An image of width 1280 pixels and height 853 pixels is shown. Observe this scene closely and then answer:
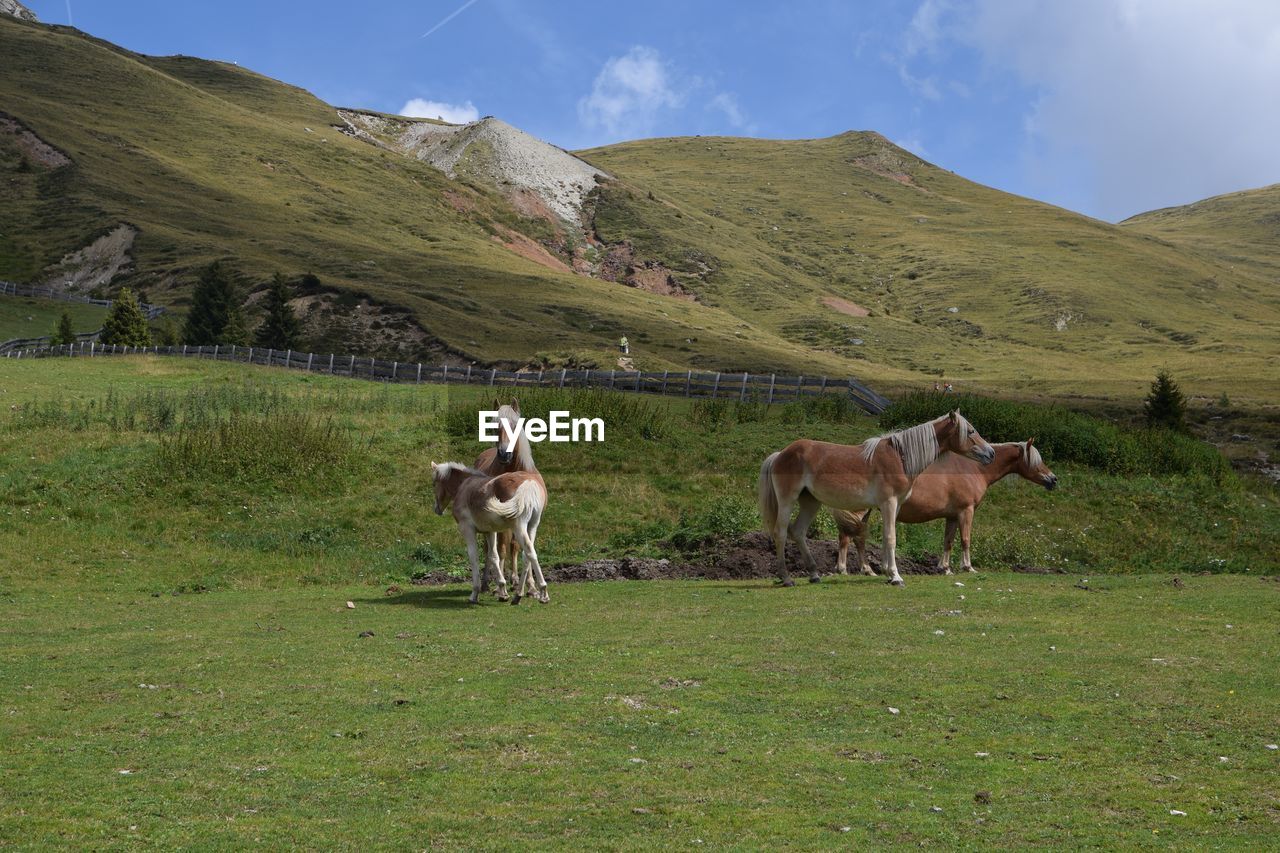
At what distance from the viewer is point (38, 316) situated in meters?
74.7

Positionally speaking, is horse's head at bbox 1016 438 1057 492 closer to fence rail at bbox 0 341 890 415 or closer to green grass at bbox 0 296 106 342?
fence rail at bbox 0 341 890 415

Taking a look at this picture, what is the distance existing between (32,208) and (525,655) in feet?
354

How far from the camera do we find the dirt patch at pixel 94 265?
89.1 meters

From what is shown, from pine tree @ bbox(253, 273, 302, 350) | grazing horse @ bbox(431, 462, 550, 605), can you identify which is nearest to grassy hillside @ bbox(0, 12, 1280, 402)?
pine tree @ bbox(253, 273, 302, 350)

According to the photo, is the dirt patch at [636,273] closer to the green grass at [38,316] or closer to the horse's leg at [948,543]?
the green grass at [38,316]

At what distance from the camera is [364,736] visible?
31.9 feet

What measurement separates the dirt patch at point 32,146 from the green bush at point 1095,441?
106m

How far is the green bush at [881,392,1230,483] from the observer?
32.0m

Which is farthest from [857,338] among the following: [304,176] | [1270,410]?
[304,176]

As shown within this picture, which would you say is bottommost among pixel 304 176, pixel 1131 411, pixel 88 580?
pixel 88 580

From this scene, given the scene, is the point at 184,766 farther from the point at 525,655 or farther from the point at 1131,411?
the point at 1131,411

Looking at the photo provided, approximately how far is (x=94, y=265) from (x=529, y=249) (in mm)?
54087

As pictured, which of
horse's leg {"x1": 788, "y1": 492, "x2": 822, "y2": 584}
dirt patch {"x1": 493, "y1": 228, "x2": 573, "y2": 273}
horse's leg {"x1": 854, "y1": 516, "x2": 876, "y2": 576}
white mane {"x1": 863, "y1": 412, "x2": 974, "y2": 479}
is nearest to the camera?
white mane {"x1": 863, "y1": 412, "x2": 974, "y2": 479}

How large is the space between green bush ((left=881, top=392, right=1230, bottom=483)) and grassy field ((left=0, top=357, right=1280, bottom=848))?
4.83m
